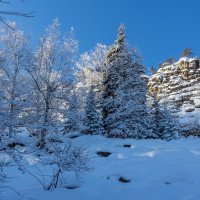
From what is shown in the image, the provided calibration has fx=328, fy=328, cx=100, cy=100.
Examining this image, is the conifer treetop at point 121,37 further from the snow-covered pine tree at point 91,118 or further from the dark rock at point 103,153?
the dark rock at point 103,153

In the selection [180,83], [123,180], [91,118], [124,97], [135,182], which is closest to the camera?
[135,182]

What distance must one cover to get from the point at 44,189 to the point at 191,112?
157ft

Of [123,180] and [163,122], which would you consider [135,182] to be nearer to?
[123,180]

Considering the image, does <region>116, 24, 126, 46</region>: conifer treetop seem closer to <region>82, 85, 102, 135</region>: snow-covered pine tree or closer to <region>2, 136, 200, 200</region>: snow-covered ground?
<region>82, 85, 102, 135</region>: snow-covered pine tree

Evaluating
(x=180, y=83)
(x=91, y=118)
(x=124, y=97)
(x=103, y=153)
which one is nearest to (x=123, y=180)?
(x=103, y=153)

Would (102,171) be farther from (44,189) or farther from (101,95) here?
(101,95)

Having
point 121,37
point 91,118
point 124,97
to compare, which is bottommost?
point 91,118

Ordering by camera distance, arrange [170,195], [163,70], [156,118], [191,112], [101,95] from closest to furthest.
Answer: [170,195] < [101,95] < [156,118] < [191,112] < [163,70]

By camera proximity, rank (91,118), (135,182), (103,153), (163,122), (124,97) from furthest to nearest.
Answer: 1. (163,122)
2. (91,118)
3. (124,97)
4. (103,153)
5. (135,182)

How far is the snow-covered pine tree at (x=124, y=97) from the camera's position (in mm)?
23656

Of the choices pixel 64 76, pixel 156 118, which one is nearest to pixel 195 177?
pixel 64 76

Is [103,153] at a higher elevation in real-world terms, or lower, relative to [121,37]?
lower

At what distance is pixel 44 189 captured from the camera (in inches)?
352

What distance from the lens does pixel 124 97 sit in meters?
24.3
